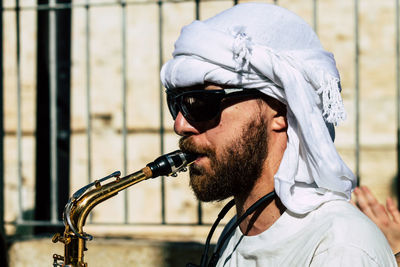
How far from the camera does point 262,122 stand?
7.49 feet

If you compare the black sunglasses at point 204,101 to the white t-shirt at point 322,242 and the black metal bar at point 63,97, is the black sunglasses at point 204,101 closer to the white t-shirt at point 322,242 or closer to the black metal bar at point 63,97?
the white t-shirt at point 322,242

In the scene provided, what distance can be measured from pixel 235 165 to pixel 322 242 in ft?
1.55

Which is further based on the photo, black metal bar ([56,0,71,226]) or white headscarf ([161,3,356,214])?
black metal bar ([56,0,71,226])

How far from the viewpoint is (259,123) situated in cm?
228

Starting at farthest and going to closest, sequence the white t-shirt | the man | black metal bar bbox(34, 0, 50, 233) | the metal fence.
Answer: black metal bar bbox(34, 0, 50, 233)
the metal fence
the man
the white t-shirt

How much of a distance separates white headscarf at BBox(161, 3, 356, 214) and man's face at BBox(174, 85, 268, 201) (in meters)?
0.10

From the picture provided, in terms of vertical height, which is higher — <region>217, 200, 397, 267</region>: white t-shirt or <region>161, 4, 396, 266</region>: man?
<region>161, 4, 396, 266</region>: man

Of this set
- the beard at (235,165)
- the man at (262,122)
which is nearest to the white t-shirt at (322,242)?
the man at (262,122)

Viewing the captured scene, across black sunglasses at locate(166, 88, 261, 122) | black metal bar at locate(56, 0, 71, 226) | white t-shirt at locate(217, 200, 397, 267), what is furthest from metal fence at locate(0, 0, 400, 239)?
white t-shirt at locate(217, 200, 397, 267)

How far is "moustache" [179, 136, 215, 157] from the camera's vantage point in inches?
90.9

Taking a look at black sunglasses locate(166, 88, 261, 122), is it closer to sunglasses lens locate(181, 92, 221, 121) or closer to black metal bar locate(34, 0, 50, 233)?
sunglasses lens locate(181, 92, 221, 121)

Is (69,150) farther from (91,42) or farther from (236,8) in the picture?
(236,8)

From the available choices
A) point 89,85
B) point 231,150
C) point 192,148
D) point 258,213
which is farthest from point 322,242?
point 89,85

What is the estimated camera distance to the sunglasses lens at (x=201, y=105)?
2297 mm
